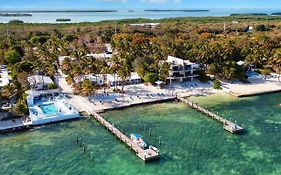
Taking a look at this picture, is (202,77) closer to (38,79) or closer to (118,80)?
(118,80)

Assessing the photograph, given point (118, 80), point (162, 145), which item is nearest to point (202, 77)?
point (118, 80)

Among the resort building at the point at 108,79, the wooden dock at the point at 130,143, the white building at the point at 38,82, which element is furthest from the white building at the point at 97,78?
the wooden dock at the point at 130,143

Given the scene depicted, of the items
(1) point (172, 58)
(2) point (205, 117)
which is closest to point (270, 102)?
(2) point (205, 117)

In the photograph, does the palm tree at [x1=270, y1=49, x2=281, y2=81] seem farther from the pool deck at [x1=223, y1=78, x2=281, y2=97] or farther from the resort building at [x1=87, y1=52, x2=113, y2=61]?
the resort building at [x1=87, y1=52, x2=113, y2=61]

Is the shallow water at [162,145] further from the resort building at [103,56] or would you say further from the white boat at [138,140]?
the resort building at [103,56]

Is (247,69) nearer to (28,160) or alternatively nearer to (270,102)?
(270,102)

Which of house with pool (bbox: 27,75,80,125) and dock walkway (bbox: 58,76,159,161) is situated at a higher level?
house with pool (bbox: 27,75,80,125)

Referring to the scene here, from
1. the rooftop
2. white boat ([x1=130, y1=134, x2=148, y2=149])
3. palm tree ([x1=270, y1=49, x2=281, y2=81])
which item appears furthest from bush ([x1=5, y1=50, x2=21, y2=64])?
palm tree ([x1=270, y1=49, x2=281, y2=81])
